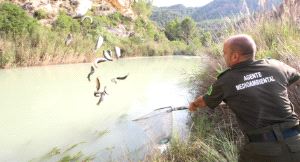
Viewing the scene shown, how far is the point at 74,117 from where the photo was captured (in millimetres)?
5520

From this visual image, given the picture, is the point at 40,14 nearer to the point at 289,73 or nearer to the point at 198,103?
the point at 198,103

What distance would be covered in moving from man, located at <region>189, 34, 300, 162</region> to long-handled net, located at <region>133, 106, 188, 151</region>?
73cm

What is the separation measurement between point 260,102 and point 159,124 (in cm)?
123

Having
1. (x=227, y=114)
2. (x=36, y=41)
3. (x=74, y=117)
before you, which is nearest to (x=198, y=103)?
(x=227, y=114)

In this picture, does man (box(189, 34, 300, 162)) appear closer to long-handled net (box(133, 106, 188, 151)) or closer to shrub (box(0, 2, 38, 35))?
long-handled net (box(133, 106, 188, 151))

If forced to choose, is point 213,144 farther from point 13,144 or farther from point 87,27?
point 87,27

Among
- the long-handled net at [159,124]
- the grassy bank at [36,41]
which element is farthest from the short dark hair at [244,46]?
the grassy bank at [36,41]

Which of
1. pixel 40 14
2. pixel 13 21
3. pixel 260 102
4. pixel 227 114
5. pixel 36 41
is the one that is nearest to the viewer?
pixel 260 102

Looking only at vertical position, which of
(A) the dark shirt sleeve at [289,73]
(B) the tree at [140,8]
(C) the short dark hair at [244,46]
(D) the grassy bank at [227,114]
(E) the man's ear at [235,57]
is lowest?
(B) the tree at [140,8]

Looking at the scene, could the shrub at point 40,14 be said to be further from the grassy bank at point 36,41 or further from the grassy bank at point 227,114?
the grassy bank at point 227,114

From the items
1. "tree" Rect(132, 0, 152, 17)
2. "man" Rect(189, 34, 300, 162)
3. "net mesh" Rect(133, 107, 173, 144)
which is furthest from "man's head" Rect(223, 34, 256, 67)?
"tree" Rect(132, 0, 152, 17)

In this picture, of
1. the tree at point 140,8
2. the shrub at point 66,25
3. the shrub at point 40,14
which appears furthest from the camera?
the tree at point 140,8

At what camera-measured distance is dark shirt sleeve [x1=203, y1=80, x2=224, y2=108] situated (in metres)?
2.12

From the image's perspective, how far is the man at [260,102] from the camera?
192 centimetres
